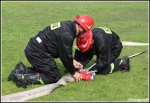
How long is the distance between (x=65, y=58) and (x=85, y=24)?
798mm

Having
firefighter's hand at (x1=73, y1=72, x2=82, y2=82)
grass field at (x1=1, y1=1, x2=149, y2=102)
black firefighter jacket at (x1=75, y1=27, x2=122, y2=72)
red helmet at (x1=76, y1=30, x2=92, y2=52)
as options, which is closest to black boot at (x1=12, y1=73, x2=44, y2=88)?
grass field at (x1=1, y1=1, x2=149, y2=102)

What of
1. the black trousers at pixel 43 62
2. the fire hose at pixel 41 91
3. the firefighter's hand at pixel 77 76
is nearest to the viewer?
the fire hose at pixel 41 91

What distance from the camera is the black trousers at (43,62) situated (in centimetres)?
630

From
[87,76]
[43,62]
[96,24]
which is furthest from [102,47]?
[96,24]

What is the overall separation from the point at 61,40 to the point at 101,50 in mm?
1131

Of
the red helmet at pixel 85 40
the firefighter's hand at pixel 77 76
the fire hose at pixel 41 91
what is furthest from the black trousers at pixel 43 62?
the red helmet at pixel 85 40

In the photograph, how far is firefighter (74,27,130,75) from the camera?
661 cm

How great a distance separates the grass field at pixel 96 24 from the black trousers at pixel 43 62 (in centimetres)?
34

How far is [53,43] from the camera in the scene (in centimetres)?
618

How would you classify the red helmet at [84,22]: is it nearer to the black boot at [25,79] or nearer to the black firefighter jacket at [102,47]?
the black firefighter jacket at [102,47]

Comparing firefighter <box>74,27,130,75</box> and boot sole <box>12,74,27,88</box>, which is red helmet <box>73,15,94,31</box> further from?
boot sole <box>12,74,27,88</box>

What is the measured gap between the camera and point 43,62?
629 centimetres

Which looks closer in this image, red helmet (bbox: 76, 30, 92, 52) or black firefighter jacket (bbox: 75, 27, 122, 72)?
red helmet (bbox: 76, 30, 92, 52)

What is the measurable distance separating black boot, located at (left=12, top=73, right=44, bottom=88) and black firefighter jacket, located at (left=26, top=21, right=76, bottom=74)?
0.60 meters
